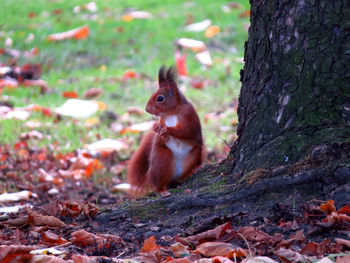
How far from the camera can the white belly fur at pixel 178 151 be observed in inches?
157

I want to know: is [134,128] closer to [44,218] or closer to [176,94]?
[176,94]

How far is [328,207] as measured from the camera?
2439 millimetres

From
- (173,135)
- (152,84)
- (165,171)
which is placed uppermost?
(173,135)

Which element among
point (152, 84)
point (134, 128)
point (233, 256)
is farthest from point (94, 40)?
point (233, 256)

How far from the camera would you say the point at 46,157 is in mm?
5555

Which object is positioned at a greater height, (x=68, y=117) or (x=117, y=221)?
(x=117, y=221)

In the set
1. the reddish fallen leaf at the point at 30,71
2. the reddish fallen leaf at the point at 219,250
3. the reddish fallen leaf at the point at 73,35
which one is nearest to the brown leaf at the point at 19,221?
the reddish fallen leaf at the point at 219,250

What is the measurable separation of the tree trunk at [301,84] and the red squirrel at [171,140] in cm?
89

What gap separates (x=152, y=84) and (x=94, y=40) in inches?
82.9

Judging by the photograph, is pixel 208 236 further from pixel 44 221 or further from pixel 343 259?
pixel 44 221

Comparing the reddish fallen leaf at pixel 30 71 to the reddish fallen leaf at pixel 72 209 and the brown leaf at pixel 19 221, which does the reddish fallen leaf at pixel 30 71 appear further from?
the brown leaf at pixel 19 221

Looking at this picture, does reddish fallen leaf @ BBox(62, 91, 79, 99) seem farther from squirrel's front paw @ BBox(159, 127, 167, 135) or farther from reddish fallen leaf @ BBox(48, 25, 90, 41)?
squirrel's front paw @ BBox(159, 127, 167, 135)

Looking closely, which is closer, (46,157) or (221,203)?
(221,203)

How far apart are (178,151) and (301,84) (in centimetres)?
136
